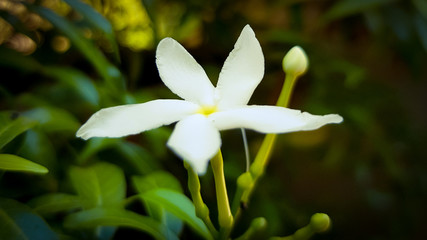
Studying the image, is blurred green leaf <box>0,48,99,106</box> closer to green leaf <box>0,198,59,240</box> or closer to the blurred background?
the blurred background

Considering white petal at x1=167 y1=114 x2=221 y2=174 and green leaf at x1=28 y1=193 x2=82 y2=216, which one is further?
green leaf at x1=28 y1=193 x2=82 y2=216

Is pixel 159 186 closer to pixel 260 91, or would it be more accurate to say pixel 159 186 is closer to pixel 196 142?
pixel 196 142

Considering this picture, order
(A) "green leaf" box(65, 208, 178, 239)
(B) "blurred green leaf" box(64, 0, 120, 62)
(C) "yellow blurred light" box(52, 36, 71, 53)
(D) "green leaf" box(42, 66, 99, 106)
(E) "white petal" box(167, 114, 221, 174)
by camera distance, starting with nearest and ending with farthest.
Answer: (E) "white petal" box(167, 114, 221, 174)
(A) "green leaf" box(65, 208, 178, 239)
(B) "blurred green leaf" box(64, 0, 120, 62)
(D) "green leaf" box(42, 66, 99, 106)
(C) "yellow blurred light" box(52, 36, 71, 53)

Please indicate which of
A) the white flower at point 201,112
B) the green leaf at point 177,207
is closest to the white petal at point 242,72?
the white flower at point 201,112

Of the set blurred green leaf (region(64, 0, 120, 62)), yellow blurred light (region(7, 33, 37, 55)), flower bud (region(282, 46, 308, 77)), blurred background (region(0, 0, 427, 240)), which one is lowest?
blurred background (region(0, 0, 427, 240))

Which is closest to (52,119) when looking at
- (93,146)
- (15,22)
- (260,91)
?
(93,146)

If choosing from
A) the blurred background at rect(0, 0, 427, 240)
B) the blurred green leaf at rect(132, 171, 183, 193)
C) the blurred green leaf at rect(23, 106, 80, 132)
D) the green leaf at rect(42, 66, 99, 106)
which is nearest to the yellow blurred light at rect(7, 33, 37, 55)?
the blurred background at rect(0, 0, 427, 240)
